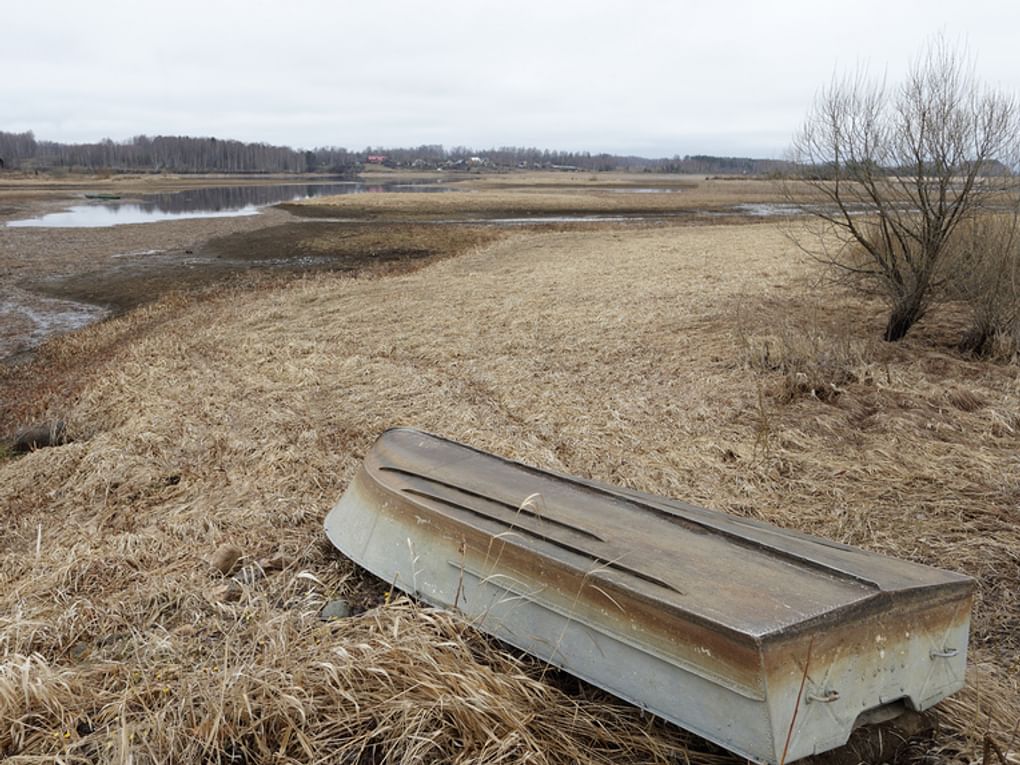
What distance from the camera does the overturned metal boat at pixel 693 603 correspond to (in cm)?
246

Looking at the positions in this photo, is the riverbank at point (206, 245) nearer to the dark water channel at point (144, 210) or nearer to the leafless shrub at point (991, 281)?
the dark water channel at point (144, 210)

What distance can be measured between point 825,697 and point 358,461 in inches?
192

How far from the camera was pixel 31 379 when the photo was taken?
11094mm

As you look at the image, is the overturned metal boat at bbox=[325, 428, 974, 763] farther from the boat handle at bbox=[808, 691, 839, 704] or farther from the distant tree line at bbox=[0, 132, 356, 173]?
the distant tree line at bbox=[0, 132, 356, 173]

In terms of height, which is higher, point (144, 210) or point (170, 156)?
point (170, 156)

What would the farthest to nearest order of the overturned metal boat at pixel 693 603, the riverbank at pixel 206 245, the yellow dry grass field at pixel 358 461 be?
1. the riverbank at pixel 206 245
2. the yellow dry grass field at pixel 358 461
3. the overturned metal boat at pixel 693 603

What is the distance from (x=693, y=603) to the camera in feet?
8.75

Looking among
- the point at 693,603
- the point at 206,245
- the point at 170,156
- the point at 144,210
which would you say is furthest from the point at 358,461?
the point at 170,156

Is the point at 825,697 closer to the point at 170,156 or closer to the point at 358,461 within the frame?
the point at 358,461

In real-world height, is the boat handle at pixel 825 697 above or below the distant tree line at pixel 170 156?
below

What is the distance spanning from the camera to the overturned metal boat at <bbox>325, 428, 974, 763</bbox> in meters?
2.46

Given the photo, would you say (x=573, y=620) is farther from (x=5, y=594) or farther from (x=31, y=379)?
(x=31, y=379)

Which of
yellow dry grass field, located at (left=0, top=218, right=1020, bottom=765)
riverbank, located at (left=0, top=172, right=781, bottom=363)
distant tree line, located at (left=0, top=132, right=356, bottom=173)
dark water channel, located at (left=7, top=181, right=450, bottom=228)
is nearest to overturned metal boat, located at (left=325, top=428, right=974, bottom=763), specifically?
yellow dry grass field, located at (left=0, top=218, right=1020, bottom=765)

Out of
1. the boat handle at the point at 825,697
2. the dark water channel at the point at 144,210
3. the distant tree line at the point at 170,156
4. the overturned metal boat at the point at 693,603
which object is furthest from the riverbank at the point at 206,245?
the distant tree line at the point at 170,156
